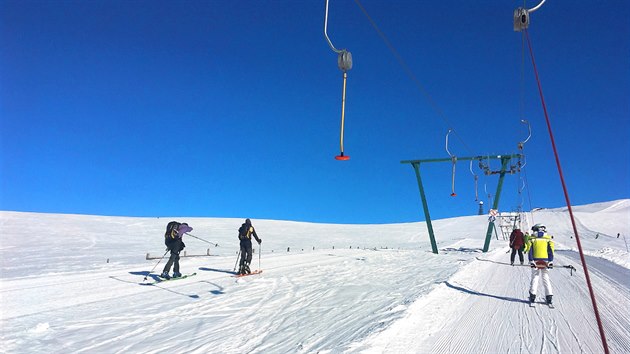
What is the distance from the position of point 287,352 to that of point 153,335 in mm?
2717

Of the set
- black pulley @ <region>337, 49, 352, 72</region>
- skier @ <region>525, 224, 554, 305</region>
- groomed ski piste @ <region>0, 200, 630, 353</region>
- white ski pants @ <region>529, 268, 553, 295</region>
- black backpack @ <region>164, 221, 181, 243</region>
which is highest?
black pulley @ <region>337, 49, 352, 72</region>

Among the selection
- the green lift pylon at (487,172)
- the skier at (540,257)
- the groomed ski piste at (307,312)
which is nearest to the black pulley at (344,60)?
the groomed ski piste at (307,312)

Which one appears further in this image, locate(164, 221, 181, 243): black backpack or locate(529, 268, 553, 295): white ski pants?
locate(164, 221, 181, 243): black backpack

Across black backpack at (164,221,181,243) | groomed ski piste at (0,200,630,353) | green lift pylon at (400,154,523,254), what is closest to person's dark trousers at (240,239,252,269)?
groomed ski piste at (0,200,630,353)

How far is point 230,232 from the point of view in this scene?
149ft

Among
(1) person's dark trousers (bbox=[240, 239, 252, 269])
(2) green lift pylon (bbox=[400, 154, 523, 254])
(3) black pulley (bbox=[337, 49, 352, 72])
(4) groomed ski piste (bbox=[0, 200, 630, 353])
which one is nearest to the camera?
(4) groomed ski piste (bbox=[0, 200, 630, 353])

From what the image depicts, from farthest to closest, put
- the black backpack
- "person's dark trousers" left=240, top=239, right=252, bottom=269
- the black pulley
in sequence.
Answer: "person's dark trousers" left=240, top=239, right=252, bottom=269, the black backpack, the black pulley

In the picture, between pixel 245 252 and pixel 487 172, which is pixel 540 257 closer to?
pixel 245 252

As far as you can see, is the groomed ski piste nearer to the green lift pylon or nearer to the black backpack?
the black backpack

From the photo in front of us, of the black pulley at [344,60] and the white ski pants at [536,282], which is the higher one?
the black pulley at [344,60]

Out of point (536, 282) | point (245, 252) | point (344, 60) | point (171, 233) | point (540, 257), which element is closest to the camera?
point (344, 60)

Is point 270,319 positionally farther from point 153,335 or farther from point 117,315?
point 117,315

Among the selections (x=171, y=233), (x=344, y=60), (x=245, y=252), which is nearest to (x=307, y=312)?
(x=344, y=60)

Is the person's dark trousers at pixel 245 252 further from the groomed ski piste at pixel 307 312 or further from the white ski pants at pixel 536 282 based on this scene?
the white ski pants at pixel 536 282
